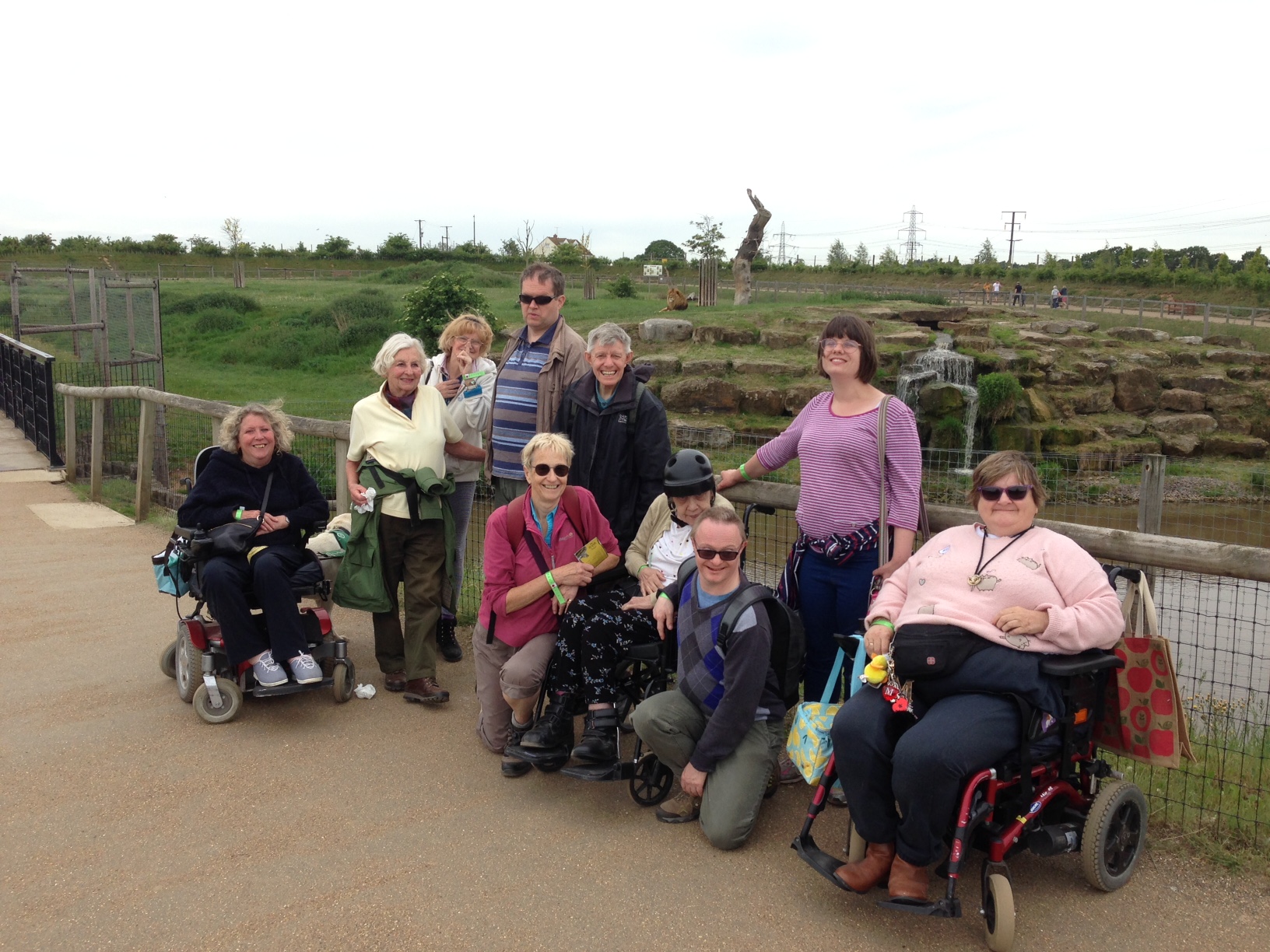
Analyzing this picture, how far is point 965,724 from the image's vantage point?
2975mm

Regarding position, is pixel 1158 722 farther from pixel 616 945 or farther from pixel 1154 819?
pixel 616 945

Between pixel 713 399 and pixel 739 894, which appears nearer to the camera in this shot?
pixel 739 894

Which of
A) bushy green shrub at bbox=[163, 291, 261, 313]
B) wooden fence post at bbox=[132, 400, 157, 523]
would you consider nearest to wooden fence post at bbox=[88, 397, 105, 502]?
wooden fence post at bbox=[132, 400, 157, 523]

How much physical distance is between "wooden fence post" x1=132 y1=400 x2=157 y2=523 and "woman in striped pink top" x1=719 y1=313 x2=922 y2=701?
7.13m

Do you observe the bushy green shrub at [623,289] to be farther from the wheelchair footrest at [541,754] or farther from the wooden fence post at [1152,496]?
the wheelchair footrest at [541,754]

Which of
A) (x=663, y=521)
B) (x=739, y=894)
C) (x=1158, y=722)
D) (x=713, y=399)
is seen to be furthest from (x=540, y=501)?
(x=713, y=399)

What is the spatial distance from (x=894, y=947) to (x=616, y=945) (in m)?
0.79

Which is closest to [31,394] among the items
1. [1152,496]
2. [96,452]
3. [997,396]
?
[96,452]

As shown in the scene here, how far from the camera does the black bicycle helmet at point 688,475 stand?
3908 millimetres

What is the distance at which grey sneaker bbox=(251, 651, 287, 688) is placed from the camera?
15.1 feet

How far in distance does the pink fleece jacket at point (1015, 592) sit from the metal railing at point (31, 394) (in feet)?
36.6

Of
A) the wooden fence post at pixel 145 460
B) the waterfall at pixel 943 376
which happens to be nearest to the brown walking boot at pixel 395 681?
the wooden fence post at pixel 145 460

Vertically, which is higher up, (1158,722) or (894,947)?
(1158,722)

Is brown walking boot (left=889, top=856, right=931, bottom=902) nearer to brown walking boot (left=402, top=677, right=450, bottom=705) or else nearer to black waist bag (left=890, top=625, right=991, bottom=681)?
black waist bag (left=890, top=625, right=991, bottom=681)
